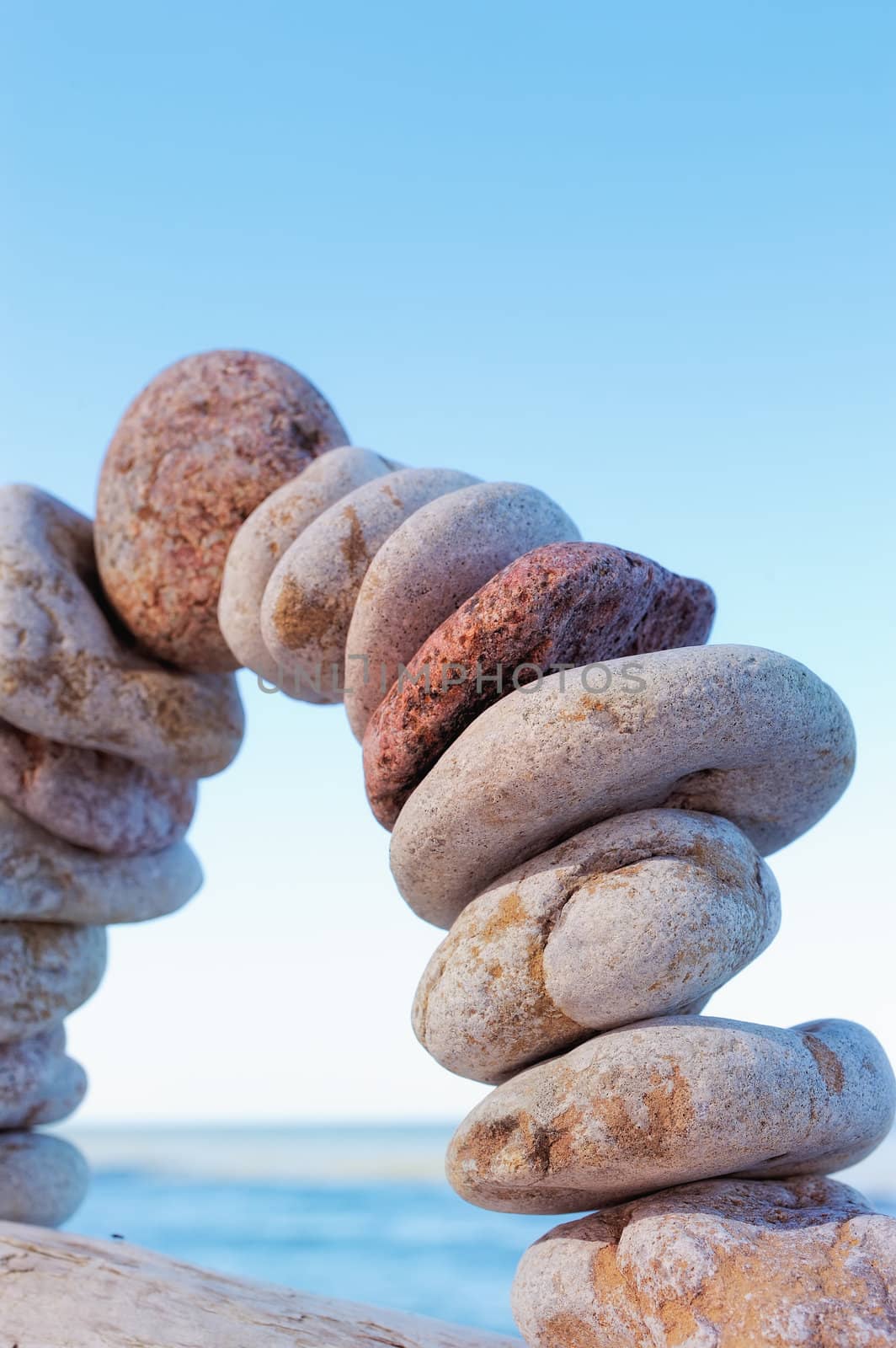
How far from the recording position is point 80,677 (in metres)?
3.81

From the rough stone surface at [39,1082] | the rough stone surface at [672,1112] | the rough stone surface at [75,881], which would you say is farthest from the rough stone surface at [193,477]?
the rough stone surface at [672,1112]

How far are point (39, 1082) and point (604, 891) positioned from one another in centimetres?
277

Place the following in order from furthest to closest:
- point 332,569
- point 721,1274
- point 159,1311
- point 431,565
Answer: point 332,569
point 431,565
point 159,1311
point 721,1274

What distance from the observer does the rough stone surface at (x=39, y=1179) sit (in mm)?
4133

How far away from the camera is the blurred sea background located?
689 centimetres

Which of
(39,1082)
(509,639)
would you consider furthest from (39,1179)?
(509,639)

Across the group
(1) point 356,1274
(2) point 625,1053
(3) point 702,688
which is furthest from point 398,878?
(1) point 356,1274

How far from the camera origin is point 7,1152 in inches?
165

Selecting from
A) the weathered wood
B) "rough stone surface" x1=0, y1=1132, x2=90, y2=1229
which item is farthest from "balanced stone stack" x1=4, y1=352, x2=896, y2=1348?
"rough stone surface" x1=0, y1=1132, x2=90, y2=1229

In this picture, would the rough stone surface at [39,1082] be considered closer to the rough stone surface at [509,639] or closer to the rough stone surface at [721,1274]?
the rough stone surface at [509,639]

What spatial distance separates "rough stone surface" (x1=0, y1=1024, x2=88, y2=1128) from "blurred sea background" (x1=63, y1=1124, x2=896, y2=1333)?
0.60 meters

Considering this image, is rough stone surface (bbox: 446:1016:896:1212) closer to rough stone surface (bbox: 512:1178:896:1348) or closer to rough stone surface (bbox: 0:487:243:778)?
rough stone surface (bbox: 512:1178:896:1348)

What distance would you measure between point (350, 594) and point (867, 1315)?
6.63ft

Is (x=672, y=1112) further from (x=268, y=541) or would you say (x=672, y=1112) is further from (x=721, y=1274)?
(x=268, y=541)
